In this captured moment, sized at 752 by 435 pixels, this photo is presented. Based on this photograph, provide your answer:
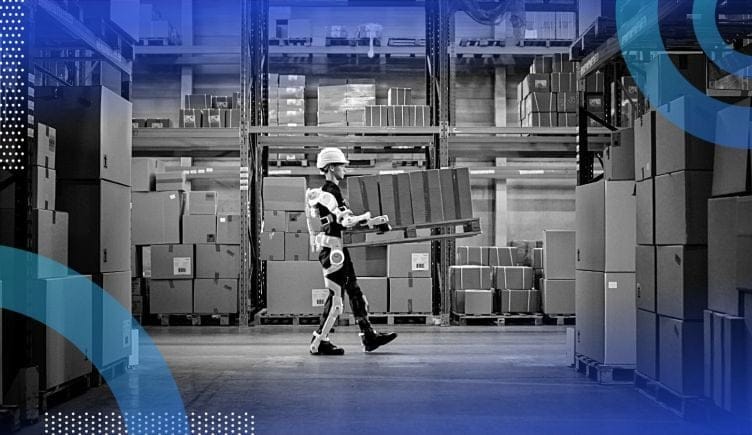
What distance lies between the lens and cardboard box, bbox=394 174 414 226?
29.9 ft

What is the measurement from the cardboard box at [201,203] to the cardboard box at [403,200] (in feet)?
11.3

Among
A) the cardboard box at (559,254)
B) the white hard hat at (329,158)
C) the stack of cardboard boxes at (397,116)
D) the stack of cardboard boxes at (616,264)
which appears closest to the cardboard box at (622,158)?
the stack of cardboard boxes at (616,264)

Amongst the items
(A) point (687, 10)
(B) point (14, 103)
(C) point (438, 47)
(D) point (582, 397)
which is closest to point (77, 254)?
(B) point (14, 103)

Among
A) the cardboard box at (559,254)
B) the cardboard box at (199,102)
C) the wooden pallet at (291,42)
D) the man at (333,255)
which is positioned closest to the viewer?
the man at (333,255)

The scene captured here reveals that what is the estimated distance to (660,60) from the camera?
561 centimetres

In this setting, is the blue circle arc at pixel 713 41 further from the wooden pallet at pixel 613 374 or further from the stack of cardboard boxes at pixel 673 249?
the wooden pallet at pixel 613 374

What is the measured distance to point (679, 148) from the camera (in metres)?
5.02

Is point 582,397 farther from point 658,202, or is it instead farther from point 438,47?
point 438,47

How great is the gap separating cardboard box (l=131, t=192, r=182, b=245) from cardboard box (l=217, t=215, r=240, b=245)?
0.58 meters

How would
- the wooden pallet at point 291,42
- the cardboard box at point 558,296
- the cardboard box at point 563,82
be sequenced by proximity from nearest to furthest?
1. the cardboard box at point 558,296
2. the cardboard box at point 563,82
3. the wooden pallet at point 291,42

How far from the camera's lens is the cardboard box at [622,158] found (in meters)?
6.20

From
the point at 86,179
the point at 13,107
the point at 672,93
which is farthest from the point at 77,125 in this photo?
the point at 672,93

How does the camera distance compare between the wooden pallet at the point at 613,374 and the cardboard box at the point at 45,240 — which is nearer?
the cardboard box at the point at 45,240

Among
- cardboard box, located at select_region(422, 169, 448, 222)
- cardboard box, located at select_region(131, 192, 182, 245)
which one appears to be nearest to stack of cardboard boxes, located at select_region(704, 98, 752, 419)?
cardboard box, located at select_region(422, 169, 448, 222)
